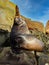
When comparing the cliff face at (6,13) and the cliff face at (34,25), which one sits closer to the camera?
the cliff face at (6,13)

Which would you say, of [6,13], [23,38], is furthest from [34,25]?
[23,38]

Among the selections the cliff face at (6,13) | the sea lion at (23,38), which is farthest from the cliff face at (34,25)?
the sea lion at (23,38)

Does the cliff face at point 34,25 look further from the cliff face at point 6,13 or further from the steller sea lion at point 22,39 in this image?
the steller sea lion at point 22,39

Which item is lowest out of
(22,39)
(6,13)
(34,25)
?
(22,39)

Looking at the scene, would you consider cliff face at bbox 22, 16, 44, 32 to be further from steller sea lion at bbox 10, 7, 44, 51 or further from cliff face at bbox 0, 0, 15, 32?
steller sea lion at bbox 10, 7, 44, 51

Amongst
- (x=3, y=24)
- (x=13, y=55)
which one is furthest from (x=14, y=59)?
(x=3, y=24)

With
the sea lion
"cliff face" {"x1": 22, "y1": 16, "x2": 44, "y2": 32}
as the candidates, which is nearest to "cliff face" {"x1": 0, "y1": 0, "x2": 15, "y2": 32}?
"cliff face" {"x1": 22, "y1": 16, "x2": 44, "y2": 32}

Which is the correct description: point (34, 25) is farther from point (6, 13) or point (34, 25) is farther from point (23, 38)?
point (23, 38)

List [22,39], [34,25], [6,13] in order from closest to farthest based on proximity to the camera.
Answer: [22,39] < [6,13] < [34,25]

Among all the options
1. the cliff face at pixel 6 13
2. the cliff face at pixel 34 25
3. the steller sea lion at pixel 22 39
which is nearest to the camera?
the steller sea lion at pixel 22 39

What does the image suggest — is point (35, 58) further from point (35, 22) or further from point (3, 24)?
point (35, 22)

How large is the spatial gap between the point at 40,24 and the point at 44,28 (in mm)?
267

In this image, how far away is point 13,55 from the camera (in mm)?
3908

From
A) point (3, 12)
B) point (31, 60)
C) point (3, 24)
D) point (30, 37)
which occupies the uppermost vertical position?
point (3, 12)
